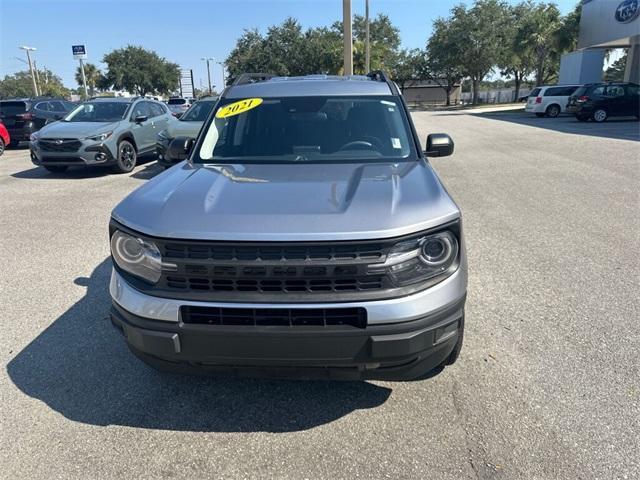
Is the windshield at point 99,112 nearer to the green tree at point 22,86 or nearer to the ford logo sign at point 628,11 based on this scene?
the ford logo sign at point 628,11

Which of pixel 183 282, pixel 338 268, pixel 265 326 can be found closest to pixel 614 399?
pixel 338 268

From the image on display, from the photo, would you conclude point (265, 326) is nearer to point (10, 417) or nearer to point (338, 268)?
point (338, 268)

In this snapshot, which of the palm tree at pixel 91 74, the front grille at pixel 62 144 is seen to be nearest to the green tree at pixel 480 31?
the front grille at pixel 62 144

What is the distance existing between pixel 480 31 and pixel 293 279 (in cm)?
5429

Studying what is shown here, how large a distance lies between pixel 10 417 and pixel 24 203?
6.81m

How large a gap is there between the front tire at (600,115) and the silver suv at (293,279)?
22.2m

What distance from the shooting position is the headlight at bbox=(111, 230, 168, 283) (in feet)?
7.64

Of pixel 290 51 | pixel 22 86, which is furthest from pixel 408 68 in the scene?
pixel 22 86

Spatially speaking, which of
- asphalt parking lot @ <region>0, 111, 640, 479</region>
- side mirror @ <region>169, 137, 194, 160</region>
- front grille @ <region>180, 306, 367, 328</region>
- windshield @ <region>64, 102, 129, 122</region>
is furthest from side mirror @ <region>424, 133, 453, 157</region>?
windshield @ <region>64, 102, 129, 122</region>

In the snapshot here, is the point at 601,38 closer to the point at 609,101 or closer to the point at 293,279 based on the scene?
the point at 609,101

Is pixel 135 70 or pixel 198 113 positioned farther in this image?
pixel 135 70

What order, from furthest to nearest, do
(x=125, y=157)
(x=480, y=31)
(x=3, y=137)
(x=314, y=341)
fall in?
1. (x=480, y=31)
2. (x=3, y=137)
3. (x=125, y=157)
4. (x=314, y=341)

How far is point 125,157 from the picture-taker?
11.2 metres

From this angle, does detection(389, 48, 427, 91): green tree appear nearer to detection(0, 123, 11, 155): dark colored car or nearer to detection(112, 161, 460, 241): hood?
detection(0, 123, 11, 155): dark colored car
